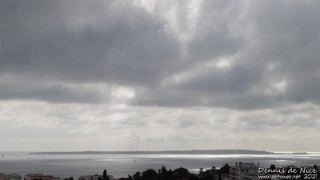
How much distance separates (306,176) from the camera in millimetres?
102688

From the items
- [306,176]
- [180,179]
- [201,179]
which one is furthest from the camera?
[180,179]

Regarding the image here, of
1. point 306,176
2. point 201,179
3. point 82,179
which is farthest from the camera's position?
point 82,179

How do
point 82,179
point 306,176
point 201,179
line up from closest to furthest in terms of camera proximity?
1. point 306,176
2. point 201,179
3. point 82,179

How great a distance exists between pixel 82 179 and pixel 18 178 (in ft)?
61.9

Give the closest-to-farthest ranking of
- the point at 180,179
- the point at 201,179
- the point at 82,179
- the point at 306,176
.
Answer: the point at 306,176 → the point at 201,179 → the point at 180,179 → the point at 82,179

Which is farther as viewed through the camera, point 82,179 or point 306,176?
point 82,179

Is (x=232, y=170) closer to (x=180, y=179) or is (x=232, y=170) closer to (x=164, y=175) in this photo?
(x=180, y=179)

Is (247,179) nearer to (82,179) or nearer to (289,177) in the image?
(289,177)

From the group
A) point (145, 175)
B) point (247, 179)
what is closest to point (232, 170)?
point (247, 179)

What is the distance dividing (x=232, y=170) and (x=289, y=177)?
35150 mm

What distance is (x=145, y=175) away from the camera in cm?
13500

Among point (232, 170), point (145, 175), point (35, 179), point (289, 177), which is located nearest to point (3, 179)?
point (35, 179)

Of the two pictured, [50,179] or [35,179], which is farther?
[50,179]

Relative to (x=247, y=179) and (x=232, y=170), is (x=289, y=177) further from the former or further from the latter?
(x=232, y=170)
